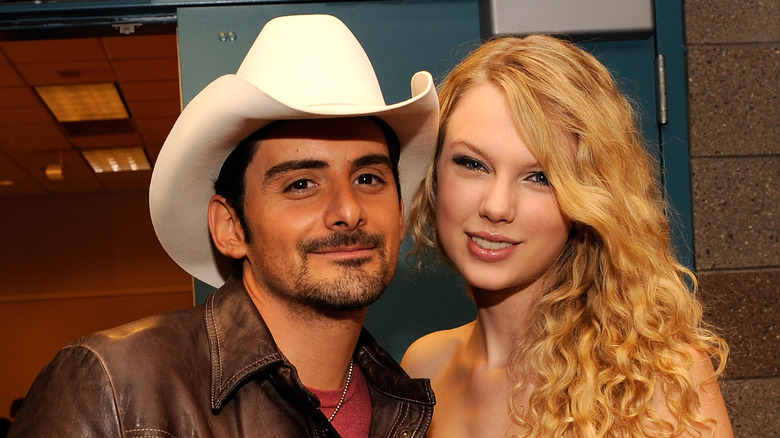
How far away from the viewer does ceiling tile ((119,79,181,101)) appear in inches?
242

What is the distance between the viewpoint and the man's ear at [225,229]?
1.78 metres

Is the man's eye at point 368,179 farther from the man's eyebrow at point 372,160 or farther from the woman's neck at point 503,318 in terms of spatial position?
the woman's neck at point 503,318

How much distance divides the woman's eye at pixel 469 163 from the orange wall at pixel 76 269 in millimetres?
8534

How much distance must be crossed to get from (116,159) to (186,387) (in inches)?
300

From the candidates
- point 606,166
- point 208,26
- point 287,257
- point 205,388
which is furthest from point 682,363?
point 208,26

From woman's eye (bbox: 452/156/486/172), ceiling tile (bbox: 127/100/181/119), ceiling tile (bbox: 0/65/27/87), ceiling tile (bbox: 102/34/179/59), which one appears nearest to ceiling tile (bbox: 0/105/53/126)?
ceiling tile (bbox: 0/65/27/87)

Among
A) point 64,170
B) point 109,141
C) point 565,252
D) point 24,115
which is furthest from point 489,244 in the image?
point 64,170

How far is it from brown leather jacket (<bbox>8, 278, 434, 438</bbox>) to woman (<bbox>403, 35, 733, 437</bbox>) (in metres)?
0.39

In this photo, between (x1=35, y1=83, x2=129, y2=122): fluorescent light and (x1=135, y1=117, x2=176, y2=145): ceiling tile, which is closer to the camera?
(x1=35, y1=83, x2=129, y2=122): fluorescent light

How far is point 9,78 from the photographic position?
19.5 feet

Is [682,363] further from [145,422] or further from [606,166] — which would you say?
[145,422]

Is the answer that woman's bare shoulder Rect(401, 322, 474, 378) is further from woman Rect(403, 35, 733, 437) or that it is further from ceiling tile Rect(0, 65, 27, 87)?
ceiling tile Rect(0, 65, 27, 87)

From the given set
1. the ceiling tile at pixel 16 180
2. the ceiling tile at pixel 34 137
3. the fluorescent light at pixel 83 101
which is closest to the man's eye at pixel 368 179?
the fluorescent light at pixel 83 101

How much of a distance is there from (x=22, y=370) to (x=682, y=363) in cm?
953
